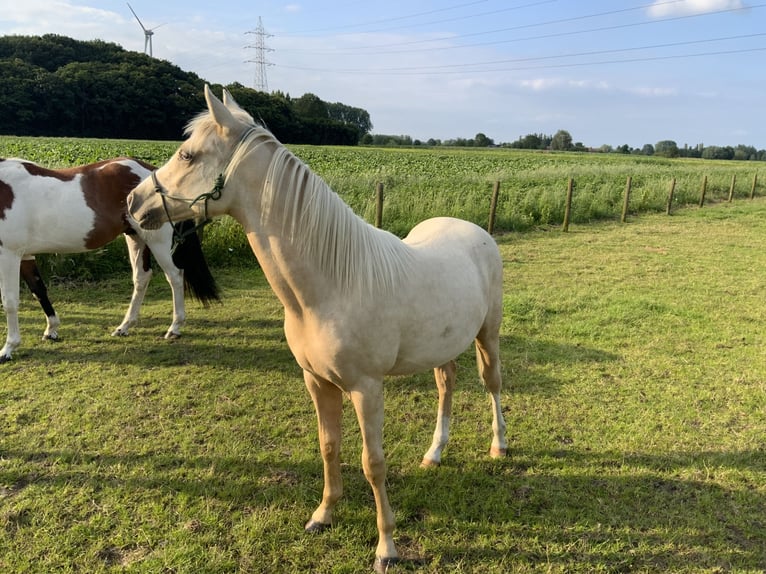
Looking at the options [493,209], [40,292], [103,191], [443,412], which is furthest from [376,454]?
[493,209]

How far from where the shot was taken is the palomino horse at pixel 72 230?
425 centimetres

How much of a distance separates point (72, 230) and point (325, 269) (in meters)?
3.94

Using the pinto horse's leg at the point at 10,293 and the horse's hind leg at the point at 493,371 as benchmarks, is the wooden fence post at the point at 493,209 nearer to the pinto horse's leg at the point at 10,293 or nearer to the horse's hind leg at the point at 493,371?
the horse's hind leg at the point at 493,371

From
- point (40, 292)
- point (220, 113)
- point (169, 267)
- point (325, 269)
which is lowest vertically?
point (40, 292)

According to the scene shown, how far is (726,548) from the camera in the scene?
7.67 feet

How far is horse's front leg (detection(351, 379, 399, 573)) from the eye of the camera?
2009mm

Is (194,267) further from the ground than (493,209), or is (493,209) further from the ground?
(493,209)

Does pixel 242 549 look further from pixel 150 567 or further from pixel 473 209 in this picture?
pixel 473 209

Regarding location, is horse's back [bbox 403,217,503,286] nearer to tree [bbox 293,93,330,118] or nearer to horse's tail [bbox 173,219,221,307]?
horse's tail [bbox 173,219,221,307]

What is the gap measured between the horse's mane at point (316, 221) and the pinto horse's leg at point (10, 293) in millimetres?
3746

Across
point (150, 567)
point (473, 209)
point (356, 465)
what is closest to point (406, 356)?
point (356, 465)

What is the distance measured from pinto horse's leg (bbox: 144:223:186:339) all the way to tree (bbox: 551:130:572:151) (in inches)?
3417

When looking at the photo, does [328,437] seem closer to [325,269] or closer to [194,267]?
[325,269]

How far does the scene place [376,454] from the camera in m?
Result: 2.10
